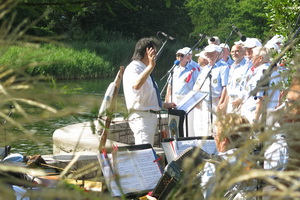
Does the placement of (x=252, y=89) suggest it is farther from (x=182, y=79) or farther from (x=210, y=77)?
(x=182, y=79)

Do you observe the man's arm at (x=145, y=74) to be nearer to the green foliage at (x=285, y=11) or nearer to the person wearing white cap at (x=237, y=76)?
the person wearing white cap at (x=237, y=76)

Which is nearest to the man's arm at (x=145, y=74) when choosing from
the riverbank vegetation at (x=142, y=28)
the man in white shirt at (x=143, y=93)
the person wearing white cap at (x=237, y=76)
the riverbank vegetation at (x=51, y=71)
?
the man in white shirt at (x=143, y=93)

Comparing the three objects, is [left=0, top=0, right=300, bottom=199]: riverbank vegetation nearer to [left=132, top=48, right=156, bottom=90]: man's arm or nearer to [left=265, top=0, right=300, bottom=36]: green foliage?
[left=265, top=0, right=300, bottom=36]: green foliage

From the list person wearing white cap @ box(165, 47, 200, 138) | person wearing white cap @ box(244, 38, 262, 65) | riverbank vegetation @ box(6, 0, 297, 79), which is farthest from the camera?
riverbank vegetation @ box(6, 0, 297, 79)

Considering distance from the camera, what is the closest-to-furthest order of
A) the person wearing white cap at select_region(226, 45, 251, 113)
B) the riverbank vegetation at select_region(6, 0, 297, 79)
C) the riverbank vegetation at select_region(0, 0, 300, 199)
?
the riverbank vegetation at select_region(0, 0, 300, 199) → the person wearing white cap at select_region(226, 45, 251, 113) → the riverbank vegetation at select_region(6, 0, 297, 79)

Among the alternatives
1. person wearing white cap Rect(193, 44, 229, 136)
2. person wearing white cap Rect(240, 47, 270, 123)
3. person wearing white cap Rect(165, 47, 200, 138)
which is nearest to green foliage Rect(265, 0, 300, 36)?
person wearing white cap Rect(240, 47, 270, 123)

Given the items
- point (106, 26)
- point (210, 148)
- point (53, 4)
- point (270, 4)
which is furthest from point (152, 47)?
point (106, 26)

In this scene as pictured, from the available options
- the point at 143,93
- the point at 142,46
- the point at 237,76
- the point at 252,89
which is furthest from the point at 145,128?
the point at 252,89

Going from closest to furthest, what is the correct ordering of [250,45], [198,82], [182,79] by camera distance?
[250,45] → [198,82] → [182,79]

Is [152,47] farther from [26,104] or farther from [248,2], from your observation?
[248,2]

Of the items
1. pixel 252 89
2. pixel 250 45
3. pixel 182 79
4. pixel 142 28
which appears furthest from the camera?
pixel 142 28

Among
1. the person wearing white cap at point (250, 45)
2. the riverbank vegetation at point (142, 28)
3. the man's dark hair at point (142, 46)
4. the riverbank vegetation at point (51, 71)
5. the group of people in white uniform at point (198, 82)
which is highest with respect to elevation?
the riverbank vegetation at point (51, 71)

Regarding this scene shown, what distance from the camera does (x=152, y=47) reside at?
596 centimetres

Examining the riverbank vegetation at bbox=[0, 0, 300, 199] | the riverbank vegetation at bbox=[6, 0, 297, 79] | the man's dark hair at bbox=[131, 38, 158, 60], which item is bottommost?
the riverbank vegetation at bbox=[6, 0, 297, 79]
